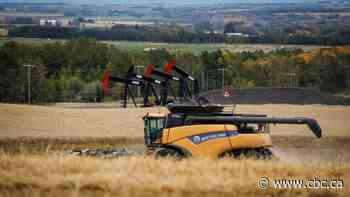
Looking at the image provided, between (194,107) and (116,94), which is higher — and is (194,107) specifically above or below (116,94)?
above

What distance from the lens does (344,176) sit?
563 inches

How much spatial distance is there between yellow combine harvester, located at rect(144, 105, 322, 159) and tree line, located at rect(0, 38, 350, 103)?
65851mm

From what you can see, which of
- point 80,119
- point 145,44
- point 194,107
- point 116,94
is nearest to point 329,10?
point 145,44

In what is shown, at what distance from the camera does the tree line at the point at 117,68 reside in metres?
88.4

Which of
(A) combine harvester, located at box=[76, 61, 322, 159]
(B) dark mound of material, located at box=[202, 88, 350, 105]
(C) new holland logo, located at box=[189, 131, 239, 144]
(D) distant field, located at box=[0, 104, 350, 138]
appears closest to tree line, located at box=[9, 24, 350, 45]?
(B) dark mound of material, located at box=[202, 88, 350, 105]

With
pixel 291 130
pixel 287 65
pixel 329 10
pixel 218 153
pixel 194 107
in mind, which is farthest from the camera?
Answer: pixel 329 10

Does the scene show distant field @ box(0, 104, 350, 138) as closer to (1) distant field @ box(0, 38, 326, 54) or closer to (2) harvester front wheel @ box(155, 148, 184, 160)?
(2) harvester front wheel @ box(155, 148, 184, 160)

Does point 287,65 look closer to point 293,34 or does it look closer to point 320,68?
point 320,68

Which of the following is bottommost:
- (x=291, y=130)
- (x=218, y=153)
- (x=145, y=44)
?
(x=145, y=44)

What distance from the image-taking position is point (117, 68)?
98.1 meters

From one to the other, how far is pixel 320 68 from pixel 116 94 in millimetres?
24458

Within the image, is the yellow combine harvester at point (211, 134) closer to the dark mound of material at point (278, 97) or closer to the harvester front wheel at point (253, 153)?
the harvester front wheel at point (253, 153)

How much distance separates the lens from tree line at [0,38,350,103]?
88.4 meters

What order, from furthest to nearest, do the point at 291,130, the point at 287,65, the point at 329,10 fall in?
the point at 329,10 → the point at 287,65 → the point at 291,130
